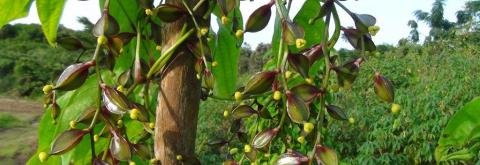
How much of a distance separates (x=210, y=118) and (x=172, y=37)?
264 inches

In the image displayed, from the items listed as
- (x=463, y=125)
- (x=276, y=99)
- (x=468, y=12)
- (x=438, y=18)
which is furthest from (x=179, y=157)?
(x=438, y=18)

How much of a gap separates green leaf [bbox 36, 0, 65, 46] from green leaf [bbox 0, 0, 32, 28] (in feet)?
0.08

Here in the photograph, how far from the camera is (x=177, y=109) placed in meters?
0.51

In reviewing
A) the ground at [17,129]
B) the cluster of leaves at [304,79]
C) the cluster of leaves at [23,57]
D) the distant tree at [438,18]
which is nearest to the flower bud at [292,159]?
the cluster of leaves at [304,79]

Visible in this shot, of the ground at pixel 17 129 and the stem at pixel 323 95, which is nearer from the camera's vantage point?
the stem at pixel 323 95

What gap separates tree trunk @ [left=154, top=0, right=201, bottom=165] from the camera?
0.51 m

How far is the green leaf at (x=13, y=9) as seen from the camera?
1.77ft

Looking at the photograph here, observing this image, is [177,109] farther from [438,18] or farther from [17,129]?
[438,18]

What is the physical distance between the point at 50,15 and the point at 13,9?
Result: 0.04 metres

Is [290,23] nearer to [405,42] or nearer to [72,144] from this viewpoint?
[72,144]

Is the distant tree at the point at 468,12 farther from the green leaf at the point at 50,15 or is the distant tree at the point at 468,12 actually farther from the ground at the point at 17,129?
the green leaf at the point at 50,15

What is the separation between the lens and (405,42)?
11.5m

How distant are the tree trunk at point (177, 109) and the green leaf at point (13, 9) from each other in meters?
0.12

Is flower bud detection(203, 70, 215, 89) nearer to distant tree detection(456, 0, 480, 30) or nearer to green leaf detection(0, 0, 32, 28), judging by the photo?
green leaf detection(0, 0, 32, 28)
